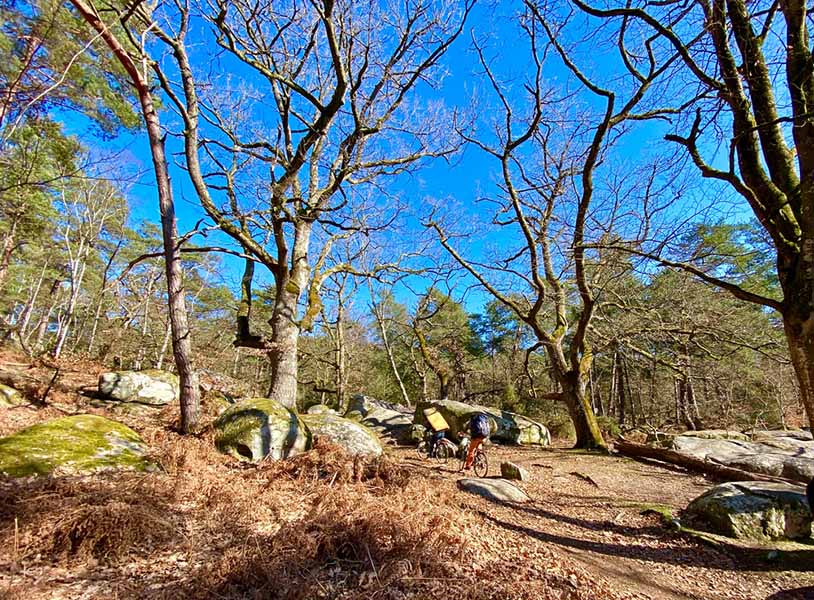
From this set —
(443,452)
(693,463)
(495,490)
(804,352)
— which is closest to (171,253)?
(495,490)

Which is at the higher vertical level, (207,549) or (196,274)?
(196,274)

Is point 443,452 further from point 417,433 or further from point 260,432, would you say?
point 260,432

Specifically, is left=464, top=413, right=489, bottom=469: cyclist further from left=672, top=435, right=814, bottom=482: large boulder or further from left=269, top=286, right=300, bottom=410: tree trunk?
left=672, top=435, right=814, bottom=482: large boulder

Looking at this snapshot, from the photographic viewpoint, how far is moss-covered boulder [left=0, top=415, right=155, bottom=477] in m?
3.33

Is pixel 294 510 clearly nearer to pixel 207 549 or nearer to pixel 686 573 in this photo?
pixel 207 549

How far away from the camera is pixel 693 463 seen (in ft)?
25.5

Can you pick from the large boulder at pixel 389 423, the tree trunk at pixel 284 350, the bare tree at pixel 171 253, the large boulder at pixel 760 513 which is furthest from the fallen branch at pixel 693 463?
the bare tree at pixel 171 253

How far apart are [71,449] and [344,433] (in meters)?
4.04

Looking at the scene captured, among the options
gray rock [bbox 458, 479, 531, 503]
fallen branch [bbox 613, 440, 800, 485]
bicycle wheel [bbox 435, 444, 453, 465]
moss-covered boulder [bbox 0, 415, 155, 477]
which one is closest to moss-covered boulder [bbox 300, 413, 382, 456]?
gray rock [bbox 458, 479, 531, 503]

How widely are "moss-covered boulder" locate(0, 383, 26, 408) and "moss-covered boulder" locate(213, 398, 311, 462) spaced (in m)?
3.80

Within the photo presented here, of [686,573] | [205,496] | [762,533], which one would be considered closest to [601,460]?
[762,533]

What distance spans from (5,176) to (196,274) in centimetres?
979

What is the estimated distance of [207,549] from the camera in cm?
278

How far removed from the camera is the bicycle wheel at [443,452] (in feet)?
29.0
